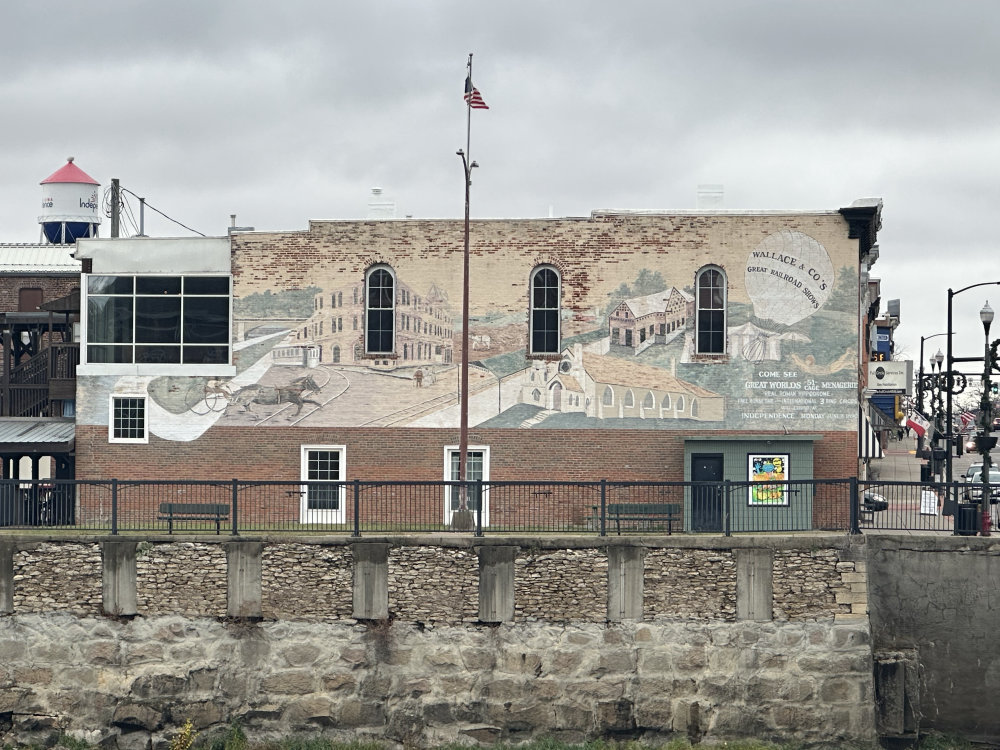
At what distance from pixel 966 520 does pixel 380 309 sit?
14.4 metres

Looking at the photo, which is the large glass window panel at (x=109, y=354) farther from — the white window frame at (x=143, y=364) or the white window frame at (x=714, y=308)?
the white window frame at (x=714, y=308)

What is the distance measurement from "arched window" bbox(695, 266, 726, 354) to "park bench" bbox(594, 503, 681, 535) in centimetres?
418

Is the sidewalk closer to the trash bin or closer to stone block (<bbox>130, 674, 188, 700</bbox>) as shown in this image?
the trash bin

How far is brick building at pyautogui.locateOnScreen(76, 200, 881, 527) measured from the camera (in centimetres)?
3425

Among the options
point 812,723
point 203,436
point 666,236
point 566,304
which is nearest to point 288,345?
point 203,436

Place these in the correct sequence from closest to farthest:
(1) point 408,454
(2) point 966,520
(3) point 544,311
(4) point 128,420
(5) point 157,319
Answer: (2) point 966,520
(3) point 544,311
(1) point 408,454
(4) point 128,420
(5) point 157,319

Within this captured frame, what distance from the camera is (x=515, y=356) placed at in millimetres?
34781

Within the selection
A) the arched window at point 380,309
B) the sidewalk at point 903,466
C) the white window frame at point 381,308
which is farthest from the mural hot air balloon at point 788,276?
the sidewalk at point 903,466

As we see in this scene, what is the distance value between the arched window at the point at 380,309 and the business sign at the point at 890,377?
691 inches

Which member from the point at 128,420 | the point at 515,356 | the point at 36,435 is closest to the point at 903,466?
the point at 515,356

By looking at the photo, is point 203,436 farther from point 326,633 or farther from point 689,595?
point 689,595

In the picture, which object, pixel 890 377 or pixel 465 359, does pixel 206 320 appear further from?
pixel 890 377

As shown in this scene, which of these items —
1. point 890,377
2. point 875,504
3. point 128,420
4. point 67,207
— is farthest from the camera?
point 67,207

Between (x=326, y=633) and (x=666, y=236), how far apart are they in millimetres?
12616
